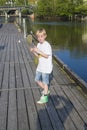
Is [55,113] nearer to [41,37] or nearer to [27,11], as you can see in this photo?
[41,37]

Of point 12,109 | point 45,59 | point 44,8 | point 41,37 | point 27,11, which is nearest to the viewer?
point 41,37

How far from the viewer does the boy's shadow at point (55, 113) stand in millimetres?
6551

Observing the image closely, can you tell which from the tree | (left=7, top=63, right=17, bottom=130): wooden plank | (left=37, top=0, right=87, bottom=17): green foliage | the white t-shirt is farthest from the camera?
the tree

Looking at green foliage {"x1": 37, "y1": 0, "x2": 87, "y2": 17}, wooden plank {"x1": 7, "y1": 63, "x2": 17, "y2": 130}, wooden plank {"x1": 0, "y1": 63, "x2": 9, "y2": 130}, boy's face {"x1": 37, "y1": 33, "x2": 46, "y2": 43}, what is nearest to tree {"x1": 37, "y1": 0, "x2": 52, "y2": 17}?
green foliage {"x1": 37, "y1": 0, "x2": 87, "y2": 17}

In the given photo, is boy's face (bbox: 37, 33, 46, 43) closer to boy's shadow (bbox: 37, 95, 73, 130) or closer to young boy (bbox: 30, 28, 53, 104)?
young boy (bbox: 30, 28, 53, 104)

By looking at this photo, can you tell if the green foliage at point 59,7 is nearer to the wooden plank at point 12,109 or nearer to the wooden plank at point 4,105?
the wooden plank at point 4,105

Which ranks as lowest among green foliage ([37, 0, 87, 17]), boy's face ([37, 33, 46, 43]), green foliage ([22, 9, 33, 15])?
green foliage ([22, 9, 33, 15])

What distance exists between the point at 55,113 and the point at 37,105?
26.6 inches

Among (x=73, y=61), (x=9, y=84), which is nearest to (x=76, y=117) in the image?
(x=9, y=84)

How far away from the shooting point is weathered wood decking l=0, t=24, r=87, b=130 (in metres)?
6.60

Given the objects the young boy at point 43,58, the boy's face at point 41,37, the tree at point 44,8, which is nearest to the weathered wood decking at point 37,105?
the young boy at point 43,58

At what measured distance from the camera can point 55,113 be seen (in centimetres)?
725

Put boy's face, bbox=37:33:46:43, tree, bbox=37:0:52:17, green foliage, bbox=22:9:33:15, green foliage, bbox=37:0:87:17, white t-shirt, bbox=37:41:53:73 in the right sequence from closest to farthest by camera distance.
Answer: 1. boy's face, bbox=37:33:46:43
2. white t-shirt, bbox=37:41:53:73
3. green foliage, bbox=37:0:87:17
4. tree, bbox=37:0:52:17
5. green foliage, bbox=22:9:33:15

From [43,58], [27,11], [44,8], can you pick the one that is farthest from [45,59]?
[27,11]
